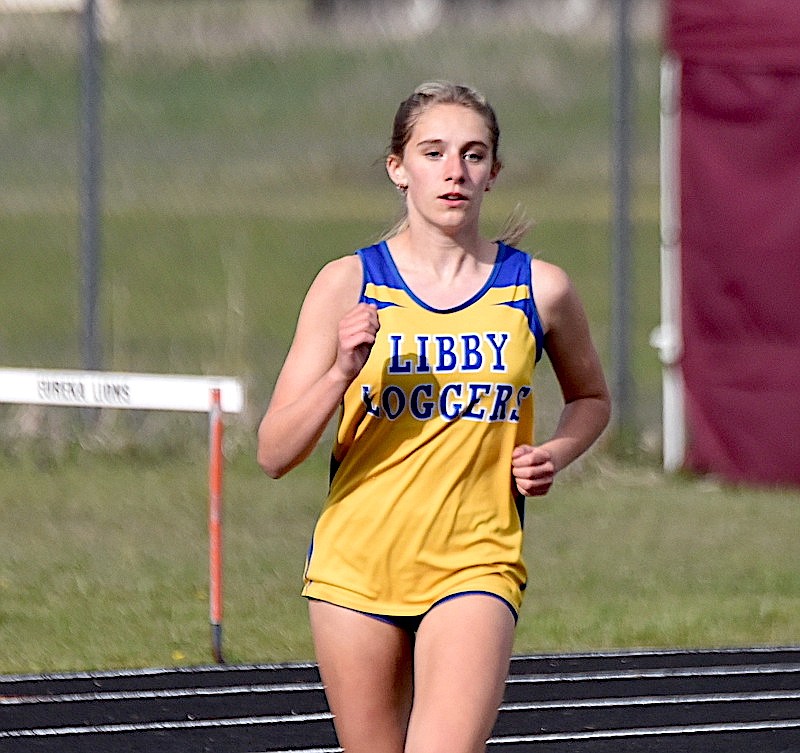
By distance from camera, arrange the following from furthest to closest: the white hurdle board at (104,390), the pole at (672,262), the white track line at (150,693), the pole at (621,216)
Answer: the pole at (621,216) → the pole at (672,262) → the white hurdle board at (104,390) → the white track line at (150,693)

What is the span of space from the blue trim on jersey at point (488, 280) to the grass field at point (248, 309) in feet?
11.1

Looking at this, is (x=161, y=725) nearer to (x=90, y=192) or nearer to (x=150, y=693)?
(x=150, y=693)

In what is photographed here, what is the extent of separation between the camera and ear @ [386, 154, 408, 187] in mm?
4641

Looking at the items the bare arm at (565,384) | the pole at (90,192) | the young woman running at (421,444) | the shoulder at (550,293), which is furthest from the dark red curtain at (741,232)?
the young woman running at (421,444)

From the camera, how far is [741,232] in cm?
1138

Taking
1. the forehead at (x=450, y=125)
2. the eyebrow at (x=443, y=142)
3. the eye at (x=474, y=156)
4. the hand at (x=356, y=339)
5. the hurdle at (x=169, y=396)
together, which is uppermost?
the hurdle at (x=169, y=396)

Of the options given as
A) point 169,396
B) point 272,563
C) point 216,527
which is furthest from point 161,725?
point 272,563

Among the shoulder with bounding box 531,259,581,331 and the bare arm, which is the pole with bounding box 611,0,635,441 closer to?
the bare arm

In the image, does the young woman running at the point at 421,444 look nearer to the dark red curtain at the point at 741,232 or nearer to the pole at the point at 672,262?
the dark red curtain at the point at 741,232

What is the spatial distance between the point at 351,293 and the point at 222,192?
1084 inches

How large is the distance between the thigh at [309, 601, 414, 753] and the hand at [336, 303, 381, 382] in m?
0.54

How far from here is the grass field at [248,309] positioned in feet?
27.9

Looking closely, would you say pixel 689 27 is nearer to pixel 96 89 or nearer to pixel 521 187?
pixel 96 89

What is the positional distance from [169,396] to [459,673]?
3599 millimetres
